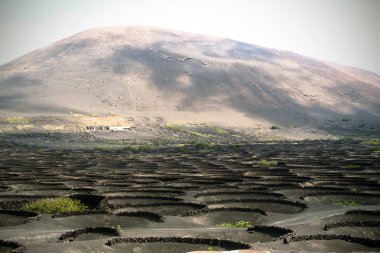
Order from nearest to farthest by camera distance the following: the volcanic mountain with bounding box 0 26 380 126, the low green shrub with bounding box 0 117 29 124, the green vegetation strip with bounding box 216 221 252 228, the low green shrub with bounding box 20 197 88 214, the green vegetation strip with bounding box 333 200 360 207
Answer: the green vegetation strip with bounding box 216 221 252 228 → the low green shrub with bounding box 20 197 88 214 → the green vegetation strip with bounding box 333 200 360 207 → the low green shrub with bounding box 0 117 29 124 → the volcanic mountain with bounding box 0 26 380 126

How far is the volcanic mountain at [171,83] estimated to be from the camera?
114 metres

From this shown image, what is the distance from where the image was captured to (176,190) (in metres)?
24.2

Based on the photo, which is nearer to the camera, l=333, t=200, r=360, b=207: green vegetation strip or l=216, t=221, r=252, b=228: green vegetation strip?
l=216, t=221, r=252, b=228: green vegetation strip

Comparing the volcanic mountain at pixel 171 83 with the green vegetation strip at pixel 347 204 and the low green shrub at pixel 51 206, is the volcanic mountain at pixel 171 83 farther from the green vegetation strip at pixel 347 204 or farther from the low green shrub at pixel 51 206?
the green vegetation strip at pixel 347 204

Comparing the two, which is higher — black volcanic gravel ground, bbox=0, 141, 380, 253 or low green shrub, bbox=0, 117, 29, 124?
black volcanic gravel ground, bbox=0, 141, 380, 253

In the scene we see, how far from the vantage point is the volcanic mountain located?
373 feet

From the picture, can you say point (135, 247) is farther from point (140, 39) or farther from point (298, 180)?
point (140, 39)

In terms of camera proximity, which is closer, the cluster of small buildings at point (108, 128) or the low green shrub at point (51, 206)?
the low green shrub at point (51, 206)

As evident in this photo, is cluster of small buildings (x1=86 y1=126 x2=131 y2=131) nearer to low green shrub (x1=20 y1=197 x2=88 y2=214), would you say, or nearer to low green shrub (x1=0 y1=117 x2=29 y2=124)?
low green shrub (x1=0 y1=117 x2=29 y2=124)

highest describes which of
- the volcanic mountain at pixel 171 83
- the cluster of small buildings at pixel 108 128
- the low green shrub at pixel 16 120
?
the volcanic mountain at pixel 171 83

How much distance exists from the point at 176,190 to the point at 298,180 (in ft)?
26.6

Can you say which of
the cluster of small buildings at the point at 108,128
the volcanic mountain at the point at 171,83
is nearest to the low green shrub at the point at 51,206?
the cluster of small buildings at the point at 108,128

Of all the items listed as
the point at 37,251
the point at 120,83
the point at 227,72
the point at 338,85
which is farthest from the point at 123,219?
the point at 338,85

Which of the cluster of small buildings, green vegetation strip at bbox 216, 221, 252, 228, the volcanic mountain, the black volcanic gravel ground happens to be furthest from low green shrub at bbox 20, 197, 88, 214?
the volcanic mountain
